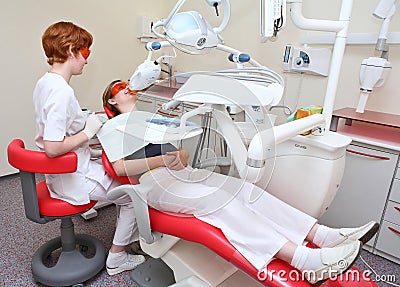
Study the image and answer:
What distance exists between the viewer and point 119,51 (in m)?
2.92

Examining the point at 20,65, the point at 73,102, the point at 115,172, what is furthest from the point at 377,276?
the point at 20,65

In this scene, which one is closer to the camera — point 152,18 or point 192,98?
point 192,98

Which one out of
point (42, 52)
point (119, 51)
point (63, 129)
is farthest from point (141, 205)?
point (119, 51)

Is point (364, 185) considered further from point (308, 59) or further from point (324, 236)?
point (308, 59)

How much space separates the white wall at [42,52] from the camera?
2318mm

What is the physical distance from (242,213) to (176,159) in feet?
1.06

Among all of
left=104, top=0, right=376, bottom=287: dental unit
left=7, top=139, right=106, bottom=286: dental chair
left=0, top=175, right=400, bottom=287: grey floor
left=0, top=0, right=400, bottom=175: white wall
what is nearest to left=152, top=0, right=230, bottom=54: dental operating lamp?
left=104, top=0, right=376, bottom=287: dental unit

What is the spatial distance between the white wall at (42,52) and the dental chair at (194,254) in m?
1.53

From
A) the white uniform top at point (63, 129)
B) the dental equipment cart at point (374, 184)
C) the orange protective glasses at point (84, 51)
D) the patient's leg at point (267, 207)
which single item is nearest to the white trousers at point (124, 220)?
the white uniform top at point (63, 129)

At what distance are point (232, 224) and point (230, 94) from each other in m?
0.46

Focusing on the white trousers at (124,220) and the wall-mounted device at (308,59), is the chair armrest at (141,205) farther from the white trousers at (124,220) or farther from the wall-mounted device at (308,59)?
the wall-mounted device at (308,59)

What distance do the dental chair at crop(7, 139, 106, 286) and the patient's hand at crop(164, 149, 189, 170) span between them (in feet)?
1.21

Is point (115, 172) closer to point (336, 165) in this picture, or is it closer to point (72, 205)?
point (72, 205)

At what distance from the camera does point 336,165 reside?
4.44 ft
